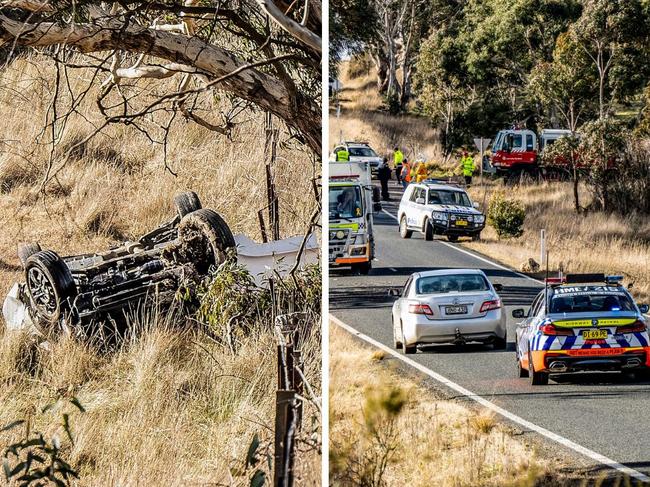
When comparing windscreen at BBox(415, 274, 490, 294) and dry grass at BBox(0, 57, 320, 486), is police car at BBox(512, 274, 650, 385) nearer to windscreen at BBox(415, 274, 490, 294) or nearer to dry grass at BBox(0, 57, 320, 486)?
windscreen at BBox(415, 274, 490, 294)

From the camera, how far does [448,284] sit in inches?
207

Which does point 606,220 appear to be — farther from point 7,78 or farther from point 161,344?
point 7,78

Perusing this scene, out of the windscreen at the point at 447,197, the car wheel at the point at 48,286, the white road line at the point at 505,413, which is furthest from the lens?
the car wheel at the point at 48,286

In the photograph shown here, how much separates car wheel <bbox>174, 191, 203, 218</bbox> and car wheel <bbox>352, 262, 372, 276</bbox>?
63.3 inches

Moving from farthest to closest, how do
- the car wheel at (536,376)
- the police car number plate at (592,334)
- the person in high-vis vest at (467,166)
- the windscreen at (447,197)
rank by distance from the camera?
the person in high-vis vest at (467,166) < the windscreen at (447,197) < the car wheel at (536,376) < the police car number plate at (592,334)

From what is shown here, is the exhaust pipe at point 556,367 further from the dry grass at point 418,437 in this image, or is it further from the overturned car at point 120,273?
the overturned car at point 120,273

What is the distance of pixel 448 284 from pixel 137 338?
88.6 inches

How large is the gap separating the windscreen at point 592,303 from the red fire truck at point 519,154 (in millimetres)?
791

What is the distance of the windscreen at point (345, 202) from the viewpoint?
560 cm

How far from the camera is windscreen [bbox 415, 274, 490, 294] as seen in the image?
5.24 m

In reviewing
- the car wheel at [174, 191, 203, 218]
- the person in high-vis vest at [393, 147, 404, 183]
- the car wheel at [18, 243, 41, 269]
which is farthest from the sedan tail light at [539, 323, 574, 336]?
the car wheel at [18, 243, 41, 269]

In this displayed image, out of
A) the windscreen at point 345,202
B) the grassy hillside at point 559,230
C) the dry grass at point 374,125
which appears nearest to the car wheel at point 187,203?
the windscreen at point 345,202

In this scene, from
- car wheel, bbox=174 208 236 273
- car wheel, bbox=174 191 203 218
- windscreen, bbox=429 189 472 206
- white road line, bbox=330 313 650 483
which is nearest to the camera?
white road line, bbox=330 313 650 483

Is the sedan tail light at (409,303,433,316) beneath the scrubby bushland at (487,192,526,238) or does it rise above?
beneath
